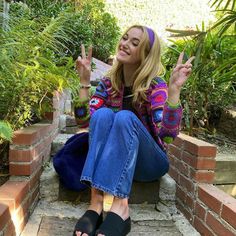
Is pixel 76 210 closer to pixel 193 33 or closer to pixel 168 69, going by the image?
pixel 193 33

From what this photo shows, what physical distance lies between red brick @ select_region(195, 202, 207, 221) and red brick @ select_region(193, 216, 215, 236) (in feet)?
0.09

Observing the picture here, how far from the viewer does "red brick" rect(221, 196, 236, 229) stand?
1620 mm

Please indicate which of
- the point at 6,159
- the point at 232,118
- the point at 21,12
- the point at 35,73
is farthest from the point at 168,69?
the point at 6,159

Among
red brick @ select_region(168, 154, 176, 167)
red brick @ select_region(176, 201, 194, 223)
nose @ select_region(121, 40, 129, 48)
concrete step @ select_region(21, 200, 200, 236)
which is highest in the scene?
nose @ select_region(121, 40, 129, 48)

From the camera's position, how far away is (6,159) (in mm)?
2066

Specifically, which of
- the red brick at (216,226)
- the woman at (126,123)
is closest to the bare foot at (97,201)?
the woman at (126,123)

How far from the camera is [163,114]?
182 centimetres

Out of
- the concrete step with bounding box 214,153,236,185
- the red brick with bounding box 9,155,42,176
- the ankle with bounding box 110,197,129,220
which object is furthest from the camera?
the concrete step with bounding box 214,153,236,185

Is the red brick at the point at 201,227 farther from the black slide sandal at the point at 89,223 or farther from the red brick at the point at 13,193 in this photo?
the red brick at the point at 13,193

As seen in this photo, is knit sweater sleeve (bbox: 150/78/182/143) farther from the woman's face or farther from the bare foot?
the bare foot

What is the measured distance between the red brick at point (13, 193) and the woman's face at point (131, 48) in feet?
2.96

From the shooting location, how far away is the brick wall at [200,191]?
1.73m

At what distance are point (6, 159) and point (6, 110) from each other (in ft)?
0.94

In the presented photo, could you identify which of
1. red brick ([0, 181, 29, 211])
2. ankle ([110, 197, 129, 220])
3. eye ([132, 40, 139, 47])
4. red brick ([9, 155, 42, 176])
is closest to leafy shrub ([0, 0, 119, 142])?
red brick ([9, 155, 42, 176])
